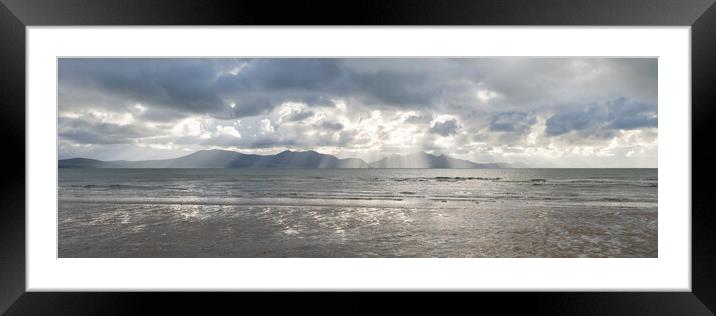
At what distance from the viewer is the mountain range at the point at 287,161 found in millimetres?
18016

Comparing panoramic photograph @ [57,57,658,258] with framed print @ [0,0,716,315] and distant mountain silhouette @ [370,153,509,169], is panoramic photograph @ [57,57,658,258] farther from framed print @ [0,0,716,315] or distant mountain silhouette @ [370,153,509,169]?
framed print @ [0,0,716,315]

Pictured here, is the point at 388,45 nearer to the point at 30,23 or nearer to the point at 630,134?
the point at 30,23

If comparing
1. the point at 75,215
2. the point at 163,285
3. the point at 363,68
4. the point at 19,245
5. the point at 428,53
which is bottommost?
the point at 75,215

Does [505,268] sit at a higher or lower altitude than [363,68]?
lower

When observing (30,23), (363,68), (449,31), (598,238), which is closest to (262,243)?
(30,23)

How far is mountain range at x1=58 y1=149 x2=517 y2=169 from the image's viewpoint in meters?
18.0

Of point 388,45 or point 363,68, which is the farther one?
point 363,68

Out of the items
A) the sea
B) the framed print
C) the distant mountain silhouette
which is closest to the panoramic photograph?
the distant mountain silhouette

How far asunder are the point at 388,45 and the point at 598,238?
3.64 metres

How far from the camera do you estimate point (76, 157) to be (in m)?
13.6

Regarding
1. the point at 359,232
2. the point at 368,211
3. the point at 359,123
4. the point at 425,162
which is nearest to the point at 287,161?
the point at 359,123

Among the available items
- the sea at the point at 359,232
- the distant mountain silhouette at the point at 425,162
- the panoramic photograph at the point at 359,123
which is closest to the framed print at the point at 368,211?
the sea at the point at 359,232

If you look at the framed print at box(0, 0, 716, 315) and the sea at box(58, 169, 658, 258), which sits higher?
the framed print at box(0, 0, 716, 315)

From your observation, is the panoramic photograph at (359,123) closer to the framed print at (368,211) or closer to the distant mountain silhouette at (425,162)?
the distant mountain silhouette at (425,162)
